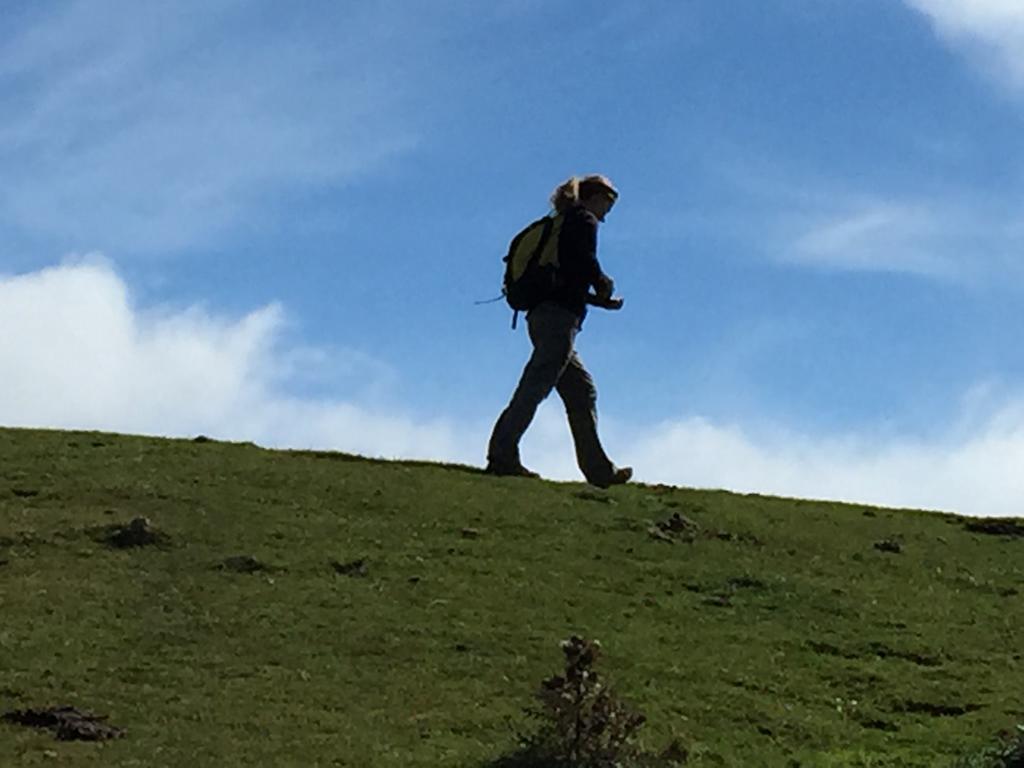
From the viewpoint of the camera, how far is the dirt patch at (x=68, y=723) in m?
9.55

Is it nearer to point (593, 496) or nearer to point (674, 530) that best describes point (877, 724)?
point (674, 530)

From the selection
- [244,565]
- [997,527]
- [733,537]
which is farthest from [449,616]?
[997,527]

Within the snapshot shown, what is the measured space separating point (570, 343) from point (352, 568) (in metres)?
5.90

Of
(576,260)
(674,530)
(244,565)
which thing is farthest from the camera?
(576,260)

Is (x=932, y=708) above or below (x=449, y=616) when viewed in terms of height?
below

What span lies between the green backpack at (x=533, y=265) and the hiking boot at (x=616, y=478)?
2007 millimetres

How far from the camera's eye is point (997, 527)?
20.2m

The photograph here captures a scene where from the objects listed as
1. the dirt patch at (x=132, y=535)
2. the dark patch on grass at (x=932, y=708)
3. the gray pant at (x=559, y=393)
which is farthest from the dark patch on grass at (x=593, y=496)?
the dark patch on grass at (x=932, y=708)

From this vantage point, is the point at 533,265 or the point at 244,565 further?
the point at 533,265

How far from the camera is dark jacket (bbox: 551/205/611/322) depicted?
19.2m

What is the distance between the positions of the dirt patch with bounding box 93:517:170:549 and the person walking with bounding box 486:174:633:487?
573cm

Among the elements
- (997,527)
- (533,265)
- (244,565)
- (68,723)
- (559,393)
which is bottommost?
(68,723)

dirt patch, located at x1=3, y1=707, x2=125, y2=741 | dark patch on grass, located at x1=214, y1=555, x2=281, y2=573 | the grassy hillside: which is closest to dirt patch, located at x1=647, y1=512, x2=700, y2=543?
the grassy hillside

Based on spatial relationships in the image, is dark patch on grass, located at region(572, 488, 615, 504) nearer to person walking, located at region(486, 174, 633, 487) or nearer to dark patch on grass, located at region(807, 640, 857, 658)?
person walking, located at region(486, 174, 633, 487)
